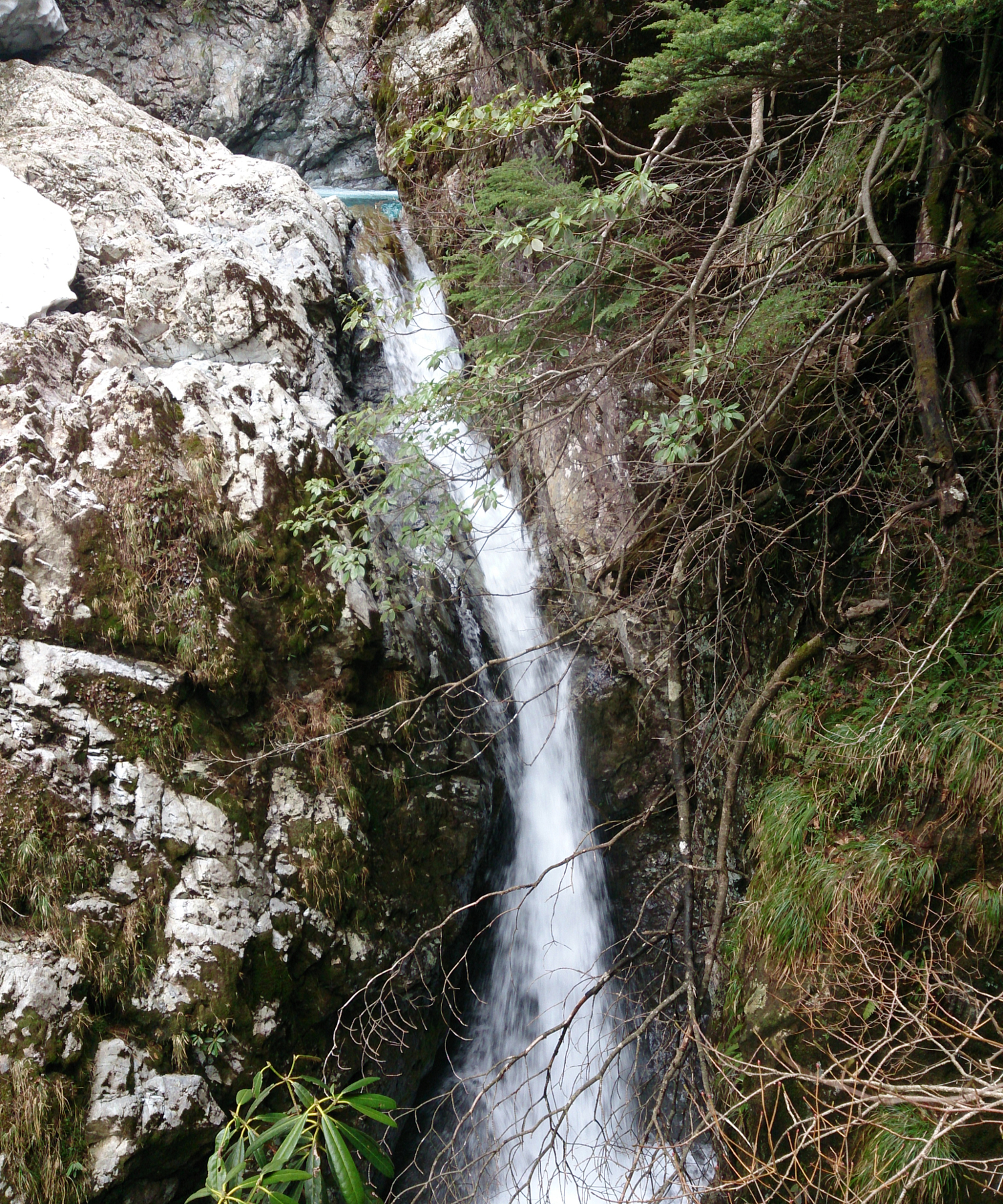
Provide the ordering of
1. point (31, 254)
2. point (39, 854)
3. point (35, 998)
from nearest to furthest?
point (35, 998) → point (39, 854) → point (31, 254)

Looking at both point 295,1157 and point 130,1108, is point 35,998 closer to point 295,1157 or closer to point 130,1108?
point 130,1108

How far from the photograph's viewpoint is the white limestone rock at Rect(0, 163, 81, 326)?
4.31 m

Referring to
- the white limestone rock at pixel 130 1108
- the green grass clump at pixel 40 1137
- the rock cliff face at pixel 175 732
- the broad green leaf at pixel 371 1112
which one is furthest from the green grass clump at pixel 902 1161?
the green grass clump at pixel 40 1137

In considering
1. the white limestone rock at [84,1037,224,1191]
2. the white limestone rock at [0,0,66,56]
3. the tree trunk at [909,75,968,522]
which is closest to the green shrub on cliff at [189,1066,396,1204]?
the white limestone rock at [84,1037,224,1191]

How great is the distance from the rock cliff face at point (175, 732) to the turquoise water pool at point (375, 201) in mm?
4140

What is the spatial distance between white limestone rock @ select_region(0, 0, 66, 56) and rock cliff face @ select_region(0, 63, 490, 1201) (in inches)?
363

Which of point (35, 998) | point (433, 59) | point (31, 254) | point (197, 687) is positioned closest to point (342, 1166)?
point (35, 998)

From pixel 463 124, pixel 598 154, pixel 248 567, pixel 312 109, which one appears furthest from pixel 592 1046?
pixel 312 109

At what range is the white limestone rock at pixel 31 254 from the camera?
4312 mm

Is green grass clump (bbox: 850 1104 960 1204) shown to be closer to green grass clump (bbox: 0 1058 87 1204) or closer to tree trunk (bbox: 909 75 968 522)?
tree trunk (bbox: 909 75 968 522)

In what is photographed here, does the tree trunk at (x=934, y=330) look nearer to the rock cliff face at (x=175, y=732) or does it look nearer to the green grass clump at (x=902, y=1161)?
the green grass clump at (x=902, y=1161)

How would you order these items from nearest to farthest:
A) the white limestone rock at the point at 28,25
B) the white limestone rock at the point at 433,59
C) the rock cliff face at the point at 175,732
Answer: the rock cliff face at the point at 175,732
the white limestone rock at the point at 433,59
the white limestone rock at the point at 28,25

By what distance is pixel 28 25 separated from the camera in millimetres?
11875

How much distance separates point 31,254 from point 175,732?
3229 mm
